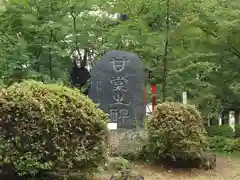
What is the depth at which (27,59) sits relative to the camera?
445 inches

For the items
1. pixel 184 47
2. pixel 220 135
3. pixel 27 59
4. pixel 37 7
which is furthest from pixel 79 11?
pixel 220 135

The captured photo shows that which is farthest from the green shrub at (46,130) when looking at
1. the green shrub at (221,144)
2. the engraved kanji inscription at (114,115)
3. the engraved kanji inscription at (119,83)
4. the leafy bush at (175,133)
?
the green shrub at (221,144)

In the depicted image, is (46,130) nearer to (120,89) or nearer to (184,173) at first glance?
(184,173)

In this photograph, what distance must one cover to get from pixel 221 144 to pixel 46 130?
20.2 ft

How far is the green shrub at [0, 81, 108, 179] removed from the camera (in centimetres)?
495

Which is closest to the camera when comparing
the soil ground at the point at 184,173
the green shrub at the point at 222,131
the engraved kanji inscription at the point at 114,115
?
the soil ground at the point at 184,173

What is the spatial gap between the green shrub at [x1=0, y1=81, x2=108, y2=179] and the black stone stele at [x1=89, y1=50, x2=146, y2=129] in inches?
150

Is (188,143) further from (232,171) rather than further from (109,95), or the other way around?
(109,95)

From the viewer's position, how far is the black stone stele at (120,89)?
9.23 metres

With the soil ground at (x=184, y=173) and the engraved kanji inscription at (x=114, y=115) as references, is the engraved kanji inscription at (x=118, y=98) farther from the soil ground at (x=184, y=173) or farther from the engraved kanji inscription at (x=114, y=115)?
the soil ground at (x=184, y=173)

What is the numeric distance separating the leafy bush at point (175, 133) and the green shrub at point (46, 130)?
1920 mm

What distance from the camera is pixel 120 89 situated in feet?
30.8

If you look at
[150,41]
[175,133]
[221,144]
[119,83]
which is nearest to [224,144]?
[221,144]

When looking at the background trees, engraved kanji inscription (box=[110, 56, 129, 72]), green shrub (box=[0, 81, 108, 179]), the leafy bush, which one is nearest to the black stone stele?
engraved kanji inscription (box=[110, 56, 129, 72])
